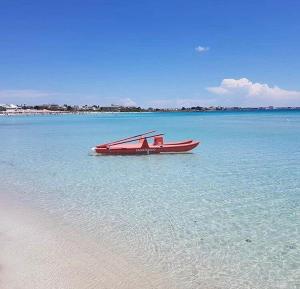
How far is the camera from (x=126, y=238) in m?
7.37

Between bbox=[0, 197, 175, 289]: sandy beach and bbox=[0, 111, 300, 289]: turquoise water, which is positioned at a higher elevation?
bbox=[0, 197, 175, 289]: sandy beach

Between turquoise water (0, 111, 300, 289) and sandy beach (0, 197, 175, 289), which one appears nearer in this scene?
sandy beach (0, 197, 175, 289)

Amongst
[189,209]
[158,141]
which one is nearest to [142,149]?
[158,141]

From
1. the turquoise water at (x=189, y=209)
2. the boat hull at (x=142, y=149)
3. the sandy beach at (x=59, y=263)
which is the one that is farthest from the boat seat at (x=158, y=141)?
the sandy beach at (x=59, y=263)

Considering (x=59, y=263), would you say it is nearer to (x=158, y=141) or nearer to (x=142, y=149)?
(x=142, y=149)

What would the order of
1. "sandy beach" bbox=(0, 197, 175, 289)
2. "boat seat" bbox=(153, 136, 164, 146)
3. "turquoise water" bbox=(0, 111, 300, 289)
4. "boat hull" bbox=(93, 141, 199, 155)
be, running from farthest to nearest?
"boat seat" bbox=(153, 136, 164, 146)
"boat hull" bbox=(93, 141, 199, 155)
"turquoise water" bbox=(0, 111, 300, 289)
"sandy beach" bbox=(0, 197, 175, 289)

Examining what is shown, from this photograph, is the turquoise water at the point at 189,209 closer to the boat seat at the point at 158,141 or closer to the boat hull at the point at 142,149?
the boat hull at the point at 142,149

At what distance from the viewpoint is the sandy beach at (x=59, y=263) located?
17.7 ft

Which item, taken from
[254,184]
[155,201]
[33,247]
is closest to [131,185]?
[155,201]

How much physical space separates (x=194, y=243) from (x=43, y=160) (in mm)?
13439

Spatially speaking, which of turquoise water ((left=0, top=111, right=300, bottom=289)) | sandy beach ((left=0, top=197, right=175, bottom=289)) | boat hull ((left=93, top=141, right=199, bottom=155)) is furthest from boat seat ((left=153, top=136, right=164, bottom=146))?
sandy beach ((left=0, top=197, right=175, bottom=289))

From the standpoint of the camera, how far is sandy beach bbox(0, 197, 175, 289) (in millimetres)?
5395

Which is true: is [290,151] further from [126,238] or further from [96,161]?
[126,238]

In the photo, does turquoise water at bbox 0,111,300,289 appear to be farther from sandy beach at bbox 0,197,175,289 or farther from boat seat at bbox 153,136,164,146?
boat seat at bbox 153,136,164,146
